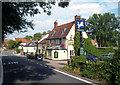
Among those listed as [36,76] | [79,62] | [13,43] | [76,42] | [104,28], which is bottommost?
[36,76]

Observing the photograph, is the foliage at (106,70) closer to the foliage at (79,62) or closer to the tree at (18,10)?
the foliage at (79,62)

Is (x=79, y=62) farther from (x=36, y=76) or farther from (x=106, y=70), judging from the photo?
(x=36, y=76)

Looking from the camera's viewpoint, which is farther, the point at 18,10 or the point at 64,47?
the point at 64,47

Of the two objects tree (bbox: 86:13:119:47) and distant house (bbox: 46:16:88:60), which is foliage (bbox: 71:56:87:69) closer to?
distant house (bbox: 46:16:88:60)

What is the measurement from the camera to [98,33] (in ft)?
183

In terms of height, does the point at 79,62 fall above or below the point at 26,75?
above

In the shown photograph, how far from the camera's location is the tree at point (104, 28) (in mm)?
54844

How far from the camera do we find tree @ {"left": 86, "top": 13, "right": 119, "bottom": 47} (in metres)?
54.8

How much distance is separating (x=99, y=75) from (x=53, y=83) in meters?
3.54

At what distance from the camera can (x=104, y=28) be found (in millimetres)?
56125

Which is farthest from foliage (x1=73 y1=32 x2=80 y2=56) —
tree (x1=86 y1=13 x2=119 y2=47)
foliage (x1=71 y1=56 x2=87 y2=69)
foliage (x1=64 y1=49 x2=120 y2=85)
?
tree (x1=86 y1=13 x2=119 y2=47)

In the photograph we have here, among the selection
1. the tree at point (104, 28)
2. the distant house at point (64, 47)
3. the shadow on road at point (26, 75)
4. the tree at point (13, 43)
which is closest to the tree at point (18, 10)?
the shadow on road at point (26, 75)

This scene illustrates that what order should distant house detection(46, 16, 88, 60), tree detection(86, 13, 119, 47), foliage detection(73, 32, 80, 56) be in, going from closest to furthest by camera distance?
1. foliage detection(73, 32, 80, 56)
2. distant house detection(46, 16, 88, 60)
3. tree detection(86, 13, 119, 47)

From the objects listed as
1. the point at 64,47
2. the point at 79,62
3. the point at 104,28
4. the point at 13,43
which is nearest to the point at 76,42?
the point at 64,47
